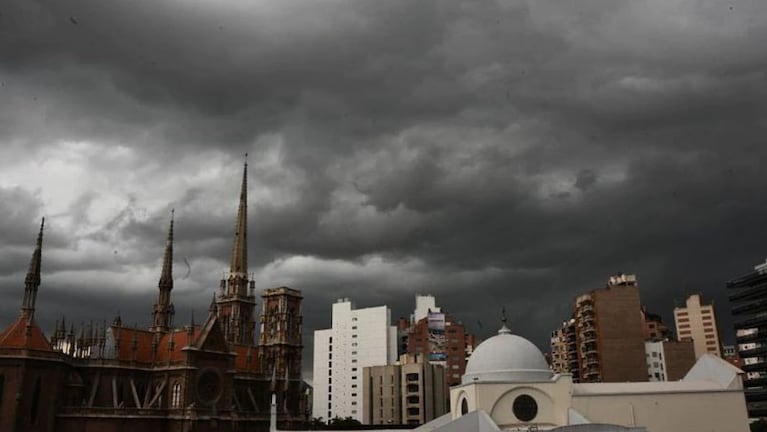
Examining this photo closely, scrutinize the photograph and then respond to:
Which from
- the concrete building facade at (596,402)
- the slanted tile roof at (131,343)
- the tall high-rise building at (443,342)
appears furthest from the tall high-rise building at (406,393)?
the concrete building facade at (596,402)

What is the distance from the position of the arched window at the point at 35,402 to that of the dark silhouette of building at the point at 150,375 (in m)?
0.09

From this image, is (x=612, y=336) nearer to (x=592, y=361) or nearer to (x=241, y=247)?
(x=592, y=361)

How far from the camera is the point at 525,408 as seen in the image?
55.5m

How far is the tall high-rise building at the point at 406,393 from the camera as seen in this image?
390 ft

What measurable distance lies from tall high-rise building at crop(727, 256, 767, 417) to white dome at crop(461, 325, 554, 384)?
51498 millimetres

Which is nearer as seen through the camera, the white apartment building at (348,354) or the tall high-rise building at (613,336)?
the tall high-rise building at (613,336)

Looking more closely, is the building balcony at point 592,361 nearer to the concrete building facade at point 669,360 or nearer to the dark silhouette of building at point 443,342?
the concrete building facade at point 669,360

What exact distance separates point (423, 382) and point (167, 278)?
5286 cm

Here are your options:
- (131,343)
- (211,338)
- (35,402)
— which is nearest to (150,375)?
(131,343)

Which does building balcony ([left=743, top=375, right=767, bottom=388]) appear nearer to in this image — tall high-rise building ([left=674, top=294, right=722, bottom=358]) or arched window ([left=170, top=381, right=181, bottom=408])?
tall high-rise building ([left=674, top=294, right=722, bottom=358])

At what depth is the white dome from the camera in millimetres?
56656

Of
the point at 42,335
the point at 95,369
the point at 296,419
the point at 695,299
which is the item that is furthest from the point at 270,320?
the point at 695,299

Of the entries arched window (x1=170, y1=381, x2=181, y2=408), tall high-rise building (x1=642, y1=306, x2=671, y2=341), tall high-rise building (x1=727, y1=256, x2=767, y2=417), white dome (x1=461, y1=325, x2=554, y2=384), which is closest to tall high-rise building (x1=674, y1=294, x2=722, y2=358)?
tall high-rise building (x1=642, y1=306, x2=671, y2=341)

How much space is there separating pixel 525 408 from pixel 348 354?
90884mm
